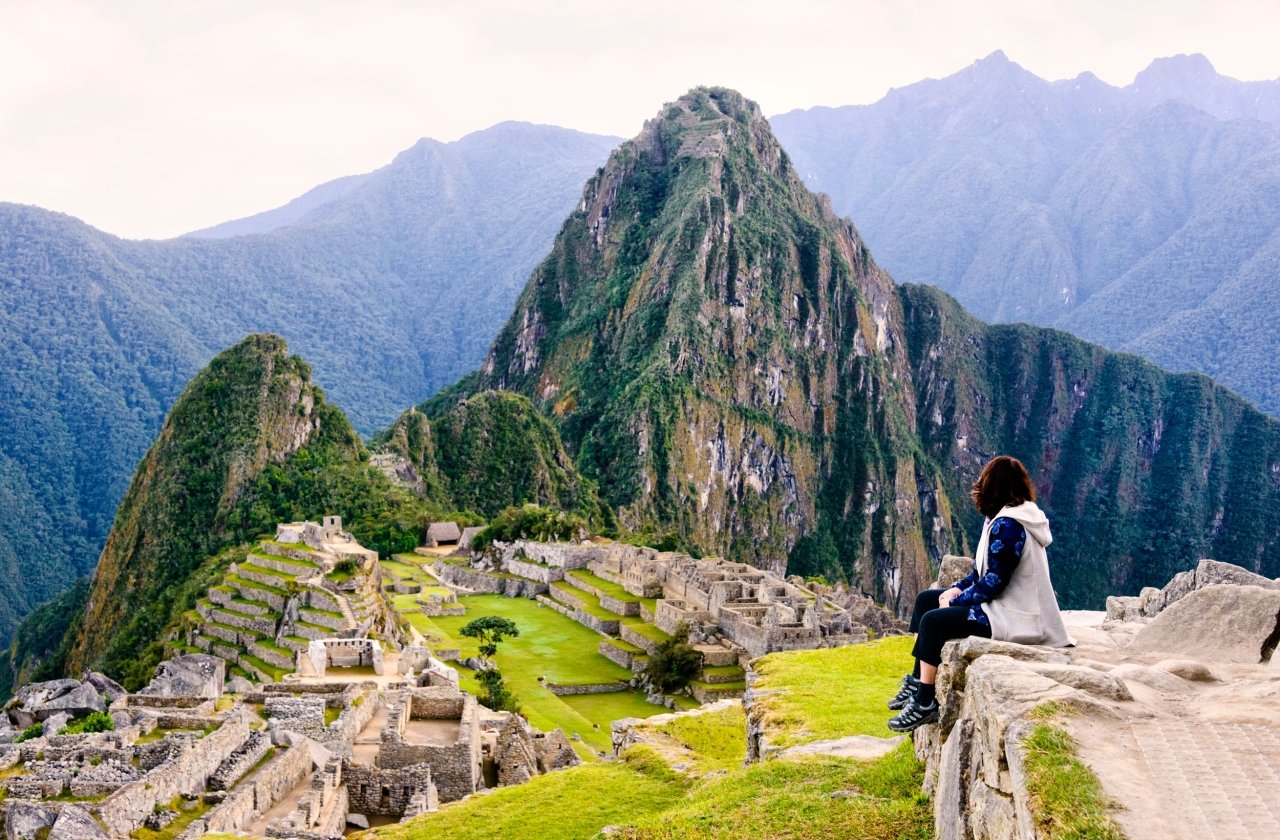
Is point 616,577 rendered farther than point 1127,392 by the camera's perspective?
No

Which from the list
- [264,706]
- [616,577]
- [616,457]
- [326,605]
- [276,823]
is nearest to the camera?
[276,823]

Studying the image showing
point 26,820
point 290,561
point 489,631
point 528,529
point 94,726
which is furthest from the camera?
point 528,529

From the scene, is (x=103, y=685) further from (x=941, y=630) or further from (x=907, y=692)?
(x=941, y=630)

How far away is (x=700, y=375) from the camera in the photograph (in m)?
131

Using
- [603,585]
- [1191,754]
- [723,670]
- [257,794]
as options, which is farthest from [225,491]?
[1191,754]

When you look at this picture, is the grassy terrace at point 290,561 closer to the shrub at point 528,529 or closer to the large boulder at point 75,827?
the shrub at point 528,529

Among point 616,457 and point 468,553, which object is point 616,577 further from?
point 616,457

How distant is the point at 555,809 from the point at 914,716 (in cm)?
567

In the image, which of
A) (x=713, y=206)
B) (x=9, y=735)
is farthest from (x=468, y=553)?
(x=713, y=206)

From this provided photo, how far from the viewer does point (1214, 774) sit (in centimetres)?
577

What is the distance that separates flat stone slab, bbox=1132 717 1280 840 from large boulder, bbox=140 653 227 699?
23.3 m

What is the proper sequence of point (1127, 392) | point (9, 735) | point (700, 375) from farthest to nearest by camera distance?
point (1127, 392) < point (700, 375) < point (9, 735)

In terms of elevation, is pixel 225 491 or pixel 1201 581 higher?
pixel 225 491

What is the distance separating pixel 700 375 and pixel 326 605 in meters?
96.2
